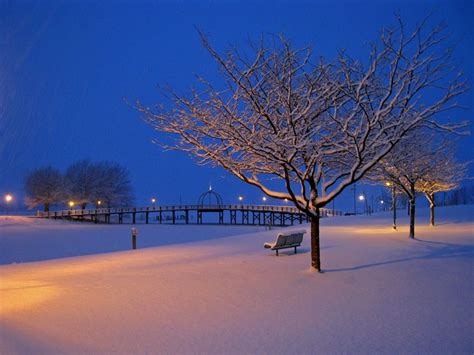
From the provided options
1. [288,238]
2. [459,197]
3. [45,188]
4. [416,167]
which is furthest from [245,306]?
[459,197]

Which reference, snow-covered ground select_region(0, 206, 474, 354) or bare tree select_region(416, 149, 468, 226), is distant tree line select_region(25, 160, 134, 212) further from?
snow-covered ground select_region(0, 206, 474, 354)

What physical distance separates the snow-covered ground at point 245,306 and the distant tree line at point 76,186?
66.2 metres

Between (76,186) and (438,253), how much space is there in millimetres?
71707

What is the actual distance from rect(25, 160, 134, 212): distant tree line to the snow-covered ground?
217 ft

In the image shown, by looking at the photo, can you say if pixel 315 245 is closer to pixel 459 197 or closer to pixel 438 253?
pixel 438 253

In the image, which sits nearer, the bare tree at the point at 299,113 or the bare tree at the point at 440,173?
the bare tree at the point at 299,113

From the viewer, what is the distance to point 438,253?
14.5m

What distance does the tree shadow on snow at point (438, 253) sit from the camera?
12.2 meters

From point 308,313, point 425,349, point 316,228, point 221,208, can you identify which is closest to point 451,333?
point 425,349

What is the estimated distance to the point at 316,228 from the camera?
36.7ft

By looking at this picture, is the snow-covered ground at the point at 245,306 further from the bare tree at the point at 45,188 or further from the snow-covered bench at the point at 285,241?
the bare tree at the point at 45,188

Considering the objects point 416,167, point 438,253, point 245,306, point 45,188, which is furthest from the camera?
point 45,188

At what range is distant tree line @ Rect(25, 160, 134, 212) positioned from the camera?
7556 cm

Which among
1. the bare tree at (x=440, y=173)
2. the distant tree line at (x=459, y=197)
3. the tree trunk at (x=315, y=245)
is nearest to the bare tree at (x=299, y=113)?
the tree trunk at (x=315, y=245)
